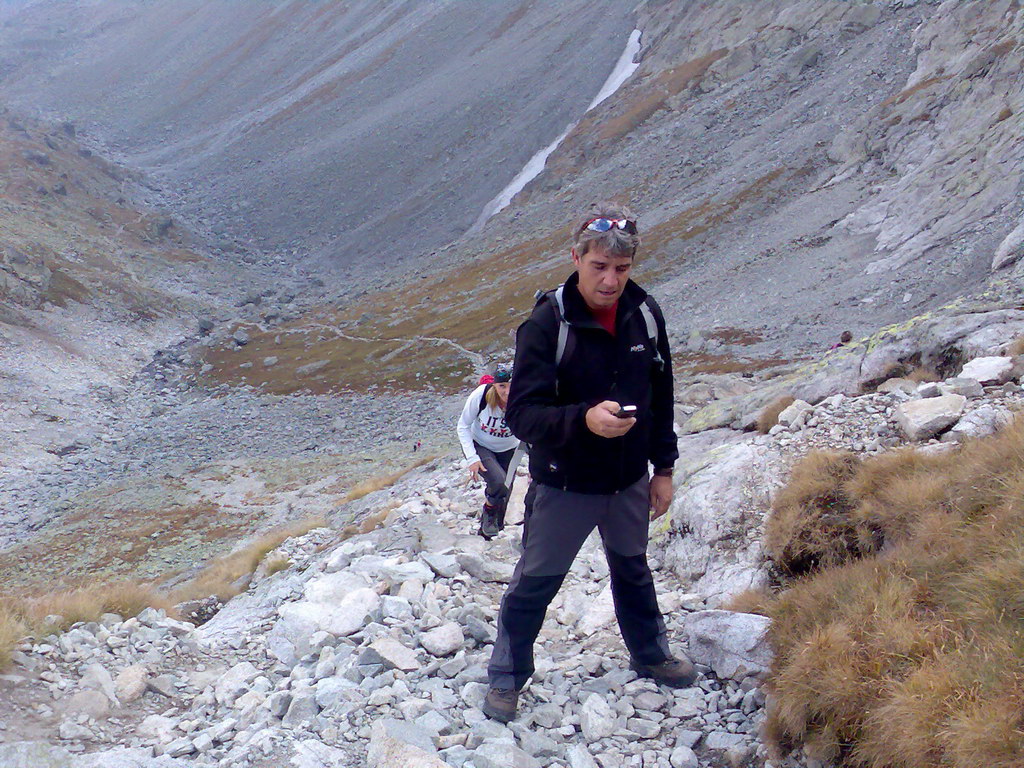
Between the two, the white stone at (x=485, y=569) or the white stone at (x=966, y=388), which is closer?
the white stone at (x=966, y=388)

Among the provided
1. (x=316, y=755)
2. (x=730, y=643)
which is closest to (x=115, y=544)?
(x=316, y=755)

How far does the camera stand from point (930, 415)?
7.09 m

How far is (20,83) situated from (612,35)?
406 ft

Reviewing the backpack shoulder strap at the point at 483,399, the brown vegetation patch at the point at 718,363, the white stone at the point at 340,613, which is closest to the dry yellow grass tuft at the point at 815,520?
the backpack shoulder strap at the point at 483,399

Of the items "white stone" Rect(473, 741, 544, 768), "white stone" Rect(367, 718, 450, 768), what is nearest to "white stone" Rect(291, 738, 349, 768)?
"white stone" Rect(367, 718, 450, 768)

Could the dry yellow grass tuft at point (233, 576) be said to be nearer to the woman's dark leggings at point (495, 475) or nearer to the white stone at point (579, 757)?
the woman's dark leggings at point (495, 475)

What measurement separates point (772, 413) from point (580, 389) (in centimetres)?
619

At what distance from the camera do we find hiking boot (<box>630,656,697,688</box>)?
517 cm

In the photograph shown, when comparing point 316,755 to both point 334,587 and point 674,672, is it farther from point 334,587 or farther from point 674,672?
point 334,587

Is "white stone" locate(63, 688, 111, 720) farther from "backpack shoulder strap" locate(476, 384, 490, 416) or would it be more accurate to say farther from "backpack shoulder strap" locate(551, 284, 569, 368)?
"backpack shoulder strap" locate(476, 384, 490, 416)

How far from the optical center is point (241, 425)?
36.7m

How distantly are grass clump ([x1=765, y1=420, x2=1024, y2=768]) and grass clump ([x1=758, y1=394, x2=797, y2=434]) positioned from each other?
358 centimetres

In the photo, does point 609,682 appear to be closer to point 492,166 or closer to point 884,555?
point 884,555

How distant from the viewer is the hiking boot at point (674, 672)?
5172 mm
